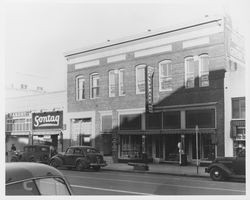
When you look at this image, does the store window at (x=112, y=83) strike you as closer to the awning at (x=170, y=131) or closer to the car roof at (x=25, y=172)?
the awning at (x=170, y=131)

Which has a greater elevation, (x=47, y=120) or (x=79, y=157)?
(x=47, y=120)

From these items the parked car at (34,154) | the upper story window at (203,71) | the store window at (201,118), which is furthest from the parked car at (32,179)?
the store window at (201,118)

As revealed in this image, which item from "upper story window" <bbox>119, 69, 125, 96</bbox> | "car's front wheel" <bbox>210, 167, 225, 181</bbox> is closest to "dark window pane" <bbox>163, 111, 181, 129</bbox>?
"upper story window" <bbox>119, 69, 125, 96</bbox>

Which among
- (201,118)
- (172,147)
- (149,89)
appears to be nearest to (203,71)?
(201,118)

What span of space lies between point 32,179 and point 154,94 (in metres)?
5.56

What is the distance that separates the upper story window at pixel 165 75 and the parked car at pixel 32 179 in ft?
17.6

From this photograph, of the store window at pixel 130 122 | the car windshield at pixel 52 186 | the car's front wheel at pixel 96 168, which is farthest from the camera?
the store window at pixel 130 122

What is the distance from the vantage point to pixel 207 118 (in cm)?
834

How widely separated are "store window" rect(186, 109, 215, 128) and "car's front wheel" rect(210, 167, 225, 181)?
102 centimetres

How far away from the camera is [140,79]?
8383 mm

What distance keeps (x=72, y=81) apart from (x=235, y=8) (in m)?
3.48

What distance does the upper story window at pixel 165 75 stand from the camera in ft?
27.5

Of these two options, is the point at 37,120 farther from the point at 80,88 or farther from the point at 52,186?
the point at 52,186

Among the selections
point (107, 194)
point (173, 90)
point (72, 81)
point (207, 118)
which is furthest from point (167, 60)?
point (107, 194)
